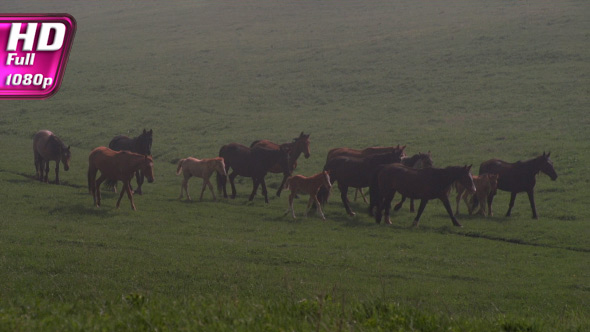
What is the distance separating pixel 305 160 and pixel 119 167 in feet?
42.8

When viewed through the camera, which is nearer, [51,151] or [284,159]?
[284,159]

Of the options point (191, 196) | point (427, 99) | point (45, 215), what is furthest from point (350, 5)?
point (45, 215)

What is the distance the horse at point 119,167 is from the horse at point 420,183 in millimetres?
7152

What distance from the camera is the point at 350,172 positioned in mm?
23562

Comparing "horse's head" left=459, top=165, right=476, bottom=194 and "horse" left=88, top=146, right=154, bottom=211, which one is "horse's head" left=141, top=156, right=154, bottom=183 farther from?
"horse's head" left=459, top=165, right=476, bottom=194

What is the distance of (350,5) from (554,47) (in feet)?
118

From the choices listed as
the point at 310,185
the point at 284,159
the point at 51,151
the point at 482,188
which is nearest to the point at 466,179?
the point at 482,188

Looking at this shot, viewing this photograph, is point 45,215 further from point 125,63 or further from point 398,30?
point 398,30

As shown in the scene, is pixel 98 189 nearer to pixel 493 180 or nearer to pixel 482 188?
pixel 482 188

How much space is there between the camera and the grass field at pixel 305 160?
9977 millimetres

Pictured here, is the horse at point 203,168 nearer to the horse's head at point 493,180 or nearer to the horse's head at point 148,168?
the horse's head at point 148,168

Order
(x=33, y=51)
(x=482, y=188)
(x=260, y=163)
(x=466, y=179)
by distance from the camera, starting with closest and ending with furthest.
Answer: (x=33, y=51), (x=466, y=179), (x=482, y=188), (x=260, y=163)

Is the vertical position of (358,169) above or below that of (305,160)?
above

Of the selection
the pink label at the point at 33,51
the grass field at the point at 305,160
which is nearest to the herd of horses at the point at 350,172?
the grass field at the point at 305,160
